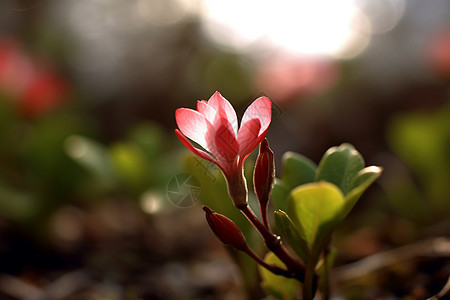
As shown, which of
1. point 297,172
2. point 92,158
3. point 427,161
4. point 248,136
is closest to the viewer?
point 248,136

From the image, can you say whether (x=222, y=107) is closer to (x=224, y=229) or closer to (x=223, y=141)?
(x=223, y=141)

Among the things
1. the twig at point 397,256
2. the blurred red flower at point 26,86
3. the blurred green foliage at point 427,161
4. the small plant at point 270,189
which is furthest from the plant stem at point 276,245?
the blurred red flower at point 26,86

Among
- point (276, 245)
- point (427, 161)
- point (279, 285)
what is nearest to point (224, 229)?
point (276, 245)

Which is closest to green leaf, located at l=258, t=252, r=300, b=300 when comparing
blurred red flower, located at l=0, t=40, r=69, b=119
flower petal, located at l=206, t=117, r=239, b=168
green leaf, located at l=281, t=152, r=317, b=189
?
green leaf, located at l=281, t=152, r=317, b=189

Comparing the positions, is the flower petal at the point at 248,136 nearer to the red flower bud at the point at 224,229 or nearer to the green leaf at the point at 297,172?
the red flower bud at the point at 224,229

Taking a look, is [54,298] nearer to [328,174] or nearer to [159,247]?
[159,247]

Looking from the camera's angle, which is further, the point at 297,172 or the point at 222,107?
the point at 297,172

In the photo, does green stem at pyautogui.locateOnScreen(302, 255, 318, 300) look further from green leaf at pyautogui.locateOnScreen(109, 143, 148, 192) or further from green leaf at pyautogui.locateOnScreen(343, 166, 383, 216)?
green leaf at pyautogui.locateOnScreen(109, 143, 148, 192)

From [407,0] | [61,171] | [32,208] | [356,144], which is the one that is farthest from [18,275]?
[407,0]
